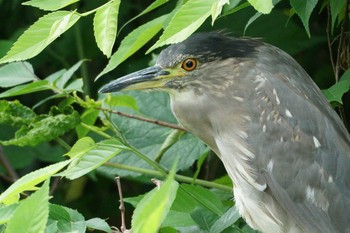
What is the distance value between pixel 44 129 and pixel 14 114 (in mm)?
160

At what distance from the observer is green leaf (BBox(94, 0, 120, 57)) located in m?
2.12

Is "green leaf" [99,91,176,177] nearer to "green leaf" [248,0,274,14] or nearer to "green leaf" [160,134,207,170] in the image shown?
"green leaf" [160,134,207,170]

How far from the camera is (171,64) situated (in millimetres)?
2592

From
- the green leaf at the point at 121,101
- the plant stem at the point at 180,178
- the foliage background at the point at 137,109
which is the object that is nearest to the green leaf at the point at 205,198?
the foliage background at the point at 137,109

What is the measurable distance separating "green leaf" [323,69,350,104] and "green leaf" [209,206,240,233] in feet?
1.52

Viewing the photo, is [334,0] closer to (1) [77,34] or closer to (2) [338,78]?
(2) [338,78]

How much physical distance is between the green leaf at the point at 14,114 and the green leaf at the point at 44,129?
1.2 inches

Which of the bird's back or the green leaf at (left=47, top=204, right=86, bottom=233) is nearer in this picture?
the green leaf at (left=47, top=204, right=86, bottom=233)

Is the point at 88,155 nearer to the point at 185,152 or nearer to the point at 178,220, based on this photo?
the point at 178,220

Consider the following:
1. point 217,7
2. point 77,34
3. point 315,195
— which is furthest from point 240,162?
point 77,34

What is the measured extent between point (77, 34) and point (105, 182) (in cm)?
82

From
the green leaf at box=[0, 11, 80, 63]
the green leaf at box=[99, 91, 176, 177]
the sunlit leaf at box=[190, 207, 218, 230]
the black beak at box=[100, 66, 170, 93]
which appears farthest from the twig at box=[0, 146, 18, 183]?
the green leaf at box=[0, 11, 80, 63]

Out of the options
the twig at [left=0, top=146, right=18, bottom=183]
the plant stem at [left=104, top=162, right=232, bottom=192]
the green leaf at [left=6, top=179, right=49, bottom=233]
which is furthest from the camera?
the twig at [left=0, top=146, right=18, bottom=183]

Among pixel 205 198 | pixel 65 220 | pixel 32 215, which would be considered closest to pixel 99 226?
pixel 65 220
